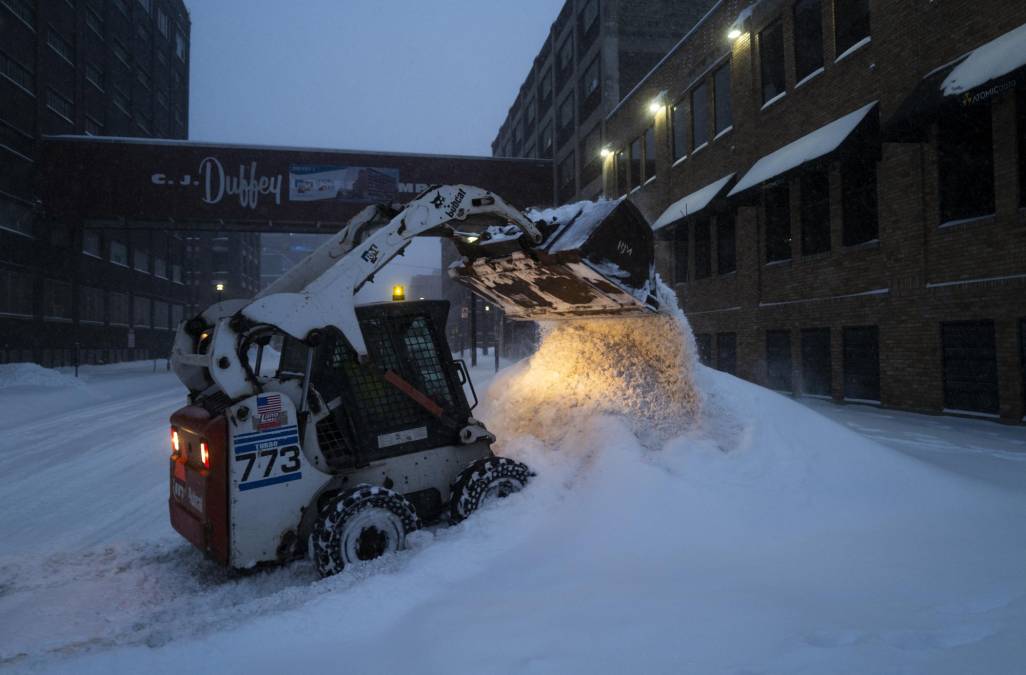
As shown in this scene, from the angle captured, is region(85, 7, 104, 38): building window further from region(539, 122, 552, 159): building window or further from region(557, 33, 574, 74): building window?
region(539, 122, 552, 159): building window

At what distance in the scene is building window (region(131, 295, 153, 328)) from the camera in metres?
40.6

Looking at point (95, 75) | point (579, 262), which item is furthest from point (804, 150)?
point (95, 75)

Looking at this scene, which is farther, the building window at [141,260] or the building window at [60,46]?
the building window at [141,260]

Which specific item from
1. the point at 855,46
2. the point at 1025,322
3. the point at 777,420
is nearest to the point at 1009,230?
the point at 1025,322

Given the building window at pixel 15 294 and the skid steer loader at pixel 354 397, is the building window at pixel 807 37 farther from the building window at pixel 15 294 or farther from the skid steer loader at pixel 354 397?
the building window at pixel 15 294

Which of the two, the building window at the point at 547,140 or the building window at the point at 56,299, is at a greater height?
the building window at the point at 547,140

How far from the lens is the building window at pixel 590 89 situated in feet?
99.2

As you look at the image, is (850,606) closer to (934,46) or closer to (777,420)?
(777,420)

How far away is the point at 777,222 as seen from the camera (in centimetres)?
1570

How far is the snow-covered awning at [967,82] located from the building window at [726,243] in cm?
687

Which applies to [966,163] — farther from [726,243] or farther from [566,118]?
[566,118]

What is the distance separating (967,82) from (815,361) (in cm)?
654

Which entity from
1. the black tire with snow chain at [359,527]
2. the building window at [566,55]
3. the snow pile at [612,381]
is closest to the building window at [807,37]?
the snow pile at [612,381]

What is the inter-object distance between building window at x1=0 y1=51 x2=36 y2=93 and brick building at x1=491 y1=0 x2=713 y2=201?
79.3 ft
